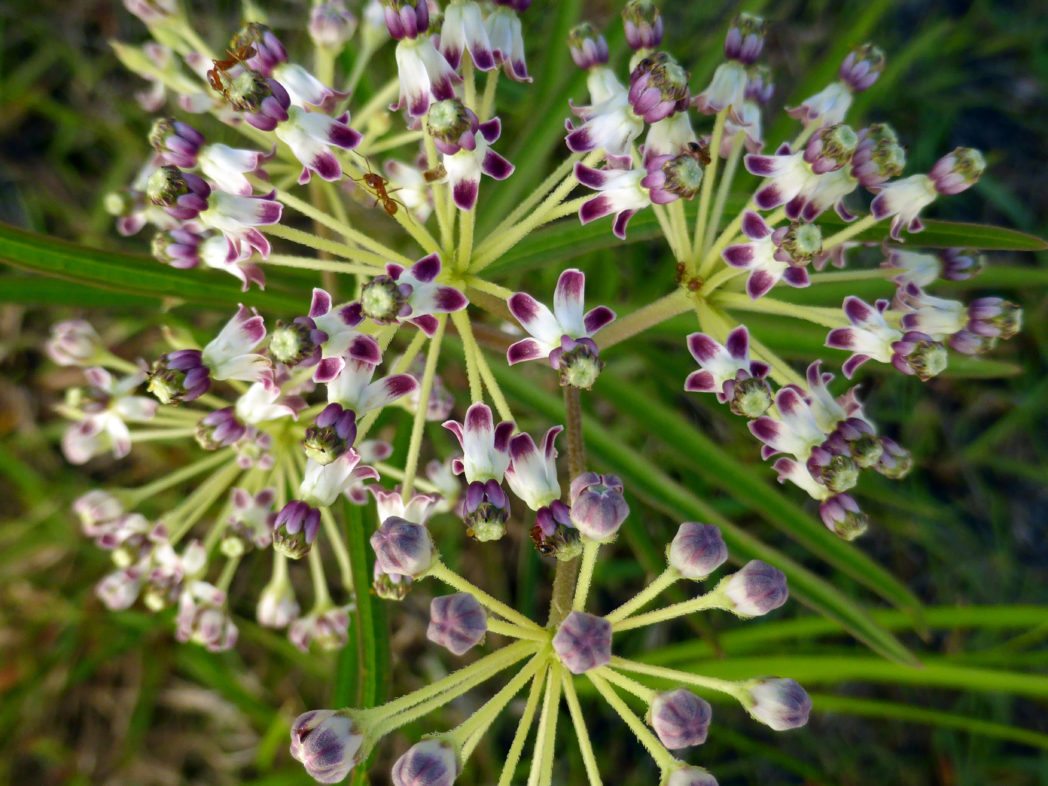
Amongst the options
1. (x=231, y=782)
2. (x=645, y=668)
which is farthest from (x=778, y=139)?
(x=231, y=782)

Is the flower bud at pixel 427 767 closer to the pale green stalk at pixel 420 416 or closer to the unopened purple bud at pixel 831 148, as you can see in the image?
the pale green stalk at pixel 420 416

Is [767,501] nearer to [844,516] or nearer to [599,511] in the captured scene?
[844,516]

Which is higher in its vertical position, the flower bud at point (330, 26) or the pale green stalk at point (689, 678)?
the flower bud at point (330, 26)

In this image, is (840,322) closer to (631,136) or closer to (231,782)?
(631,136)

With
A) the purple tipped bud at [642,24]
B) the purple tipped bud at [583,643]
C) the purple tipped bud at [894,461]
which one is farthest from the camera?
the purple tipped bud at [642,24]

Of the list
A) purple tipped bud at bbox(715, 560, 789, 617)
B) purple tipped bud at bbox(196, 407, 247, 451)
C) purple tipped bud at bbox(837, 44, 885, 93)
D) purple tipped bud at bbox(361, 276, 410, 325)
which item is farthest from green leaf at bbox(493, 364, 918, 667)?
purple tipped bud at bbox(837, 44, 885, 93)

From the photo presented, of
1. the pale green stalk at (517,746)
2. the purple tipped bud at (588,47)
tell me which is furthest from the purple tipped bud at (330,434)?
the purple tipped bud at (588,47)

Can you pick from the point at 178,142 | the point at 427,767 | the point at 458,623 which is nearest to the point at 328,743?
the point at 427,767

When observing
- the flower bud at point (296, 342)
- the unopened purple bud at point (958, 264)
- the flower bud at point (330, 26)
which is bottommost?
the flower bud at point (296, 342)
